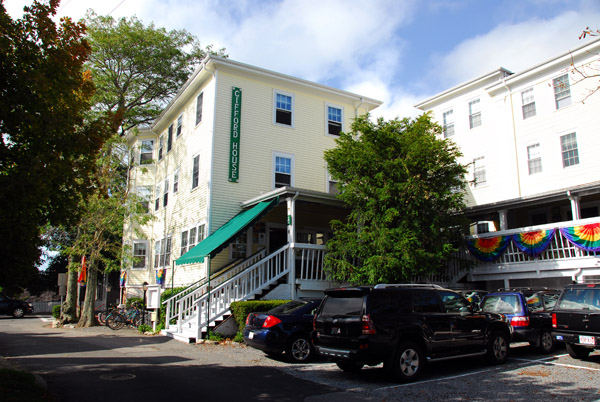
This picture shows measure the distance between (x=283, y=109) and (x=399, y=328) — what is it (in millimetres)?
15004

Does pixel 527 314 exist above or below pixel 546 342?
above

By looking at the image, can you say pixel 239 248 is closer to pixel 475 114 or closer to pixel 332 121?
pixel 332 121

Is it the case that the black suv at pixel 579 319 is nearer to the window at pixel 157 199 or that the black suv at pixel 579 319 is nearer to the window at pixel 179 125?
the window at pixel 179 125

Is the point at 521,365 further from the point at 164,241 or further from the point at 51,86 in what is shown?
the point at 164,241

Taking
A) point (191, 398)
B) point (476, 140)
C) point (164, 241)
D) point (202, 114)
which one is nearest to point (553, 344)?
point (191, 398)

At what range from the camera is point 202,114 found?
834 inches

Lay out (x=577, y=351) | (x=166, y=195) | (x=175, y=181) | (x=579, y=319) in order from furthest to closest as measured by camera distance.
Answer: (x=166, y=195)
(x=175, y=181)
(x=577, y=351)
(x=579, y=319)

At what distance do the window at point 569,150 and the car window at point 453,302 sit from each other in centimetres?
1342

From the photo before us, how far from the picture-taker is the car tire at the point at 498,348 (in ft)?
33.1

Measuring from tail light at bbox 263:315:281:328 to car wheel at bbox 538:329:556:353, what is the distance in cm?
659

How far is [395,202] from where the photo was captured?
15.6 meters

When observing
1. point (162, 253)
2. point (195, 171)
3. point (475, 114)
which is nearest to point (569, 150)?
point (475, 114)

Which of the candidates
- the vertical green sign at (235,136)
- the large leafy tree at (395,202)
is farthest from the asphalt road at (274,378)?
the vertical green sign at (235,136)

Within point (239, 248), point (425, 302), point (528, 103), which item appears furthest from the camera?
point (528, 103)
